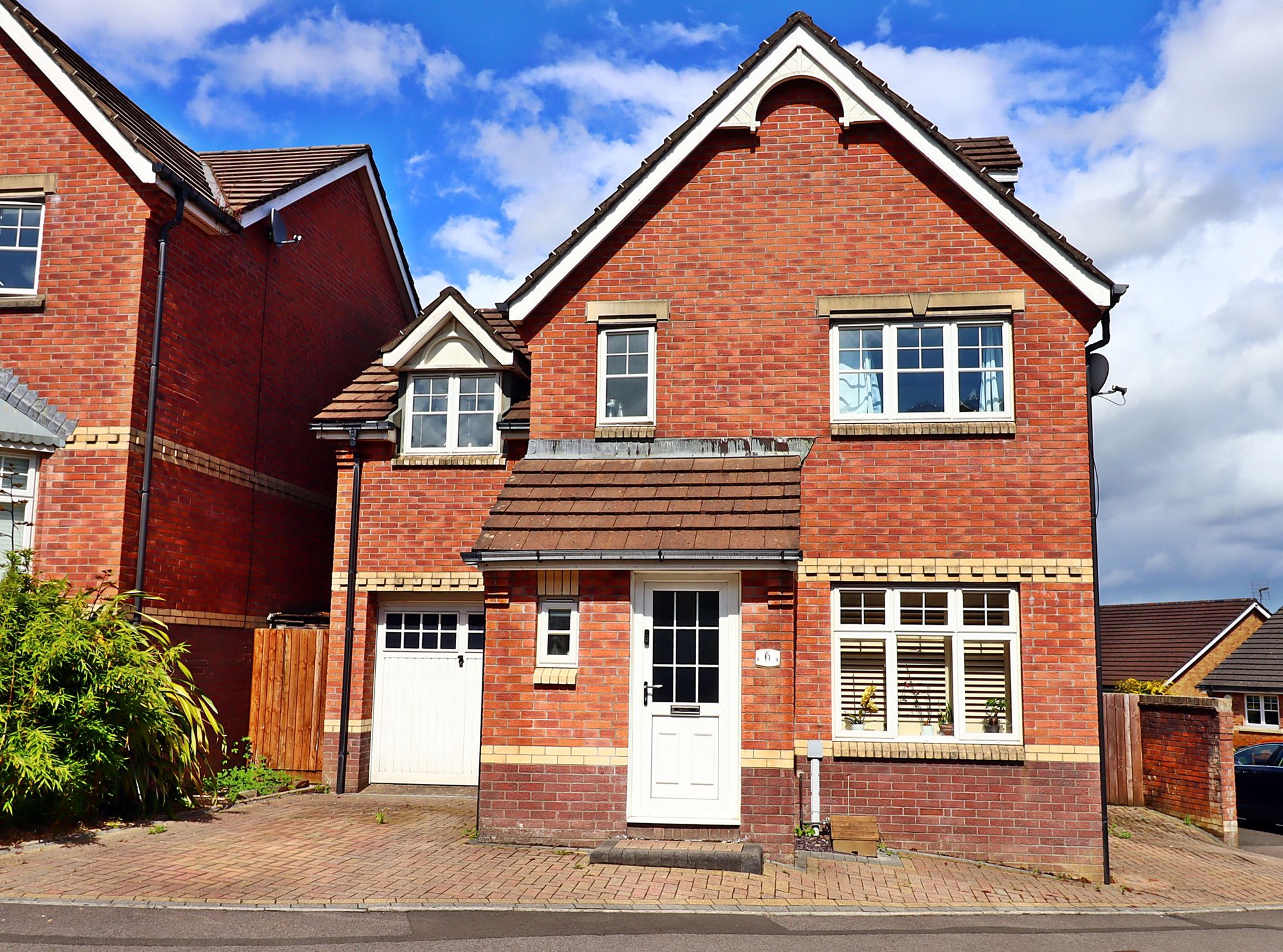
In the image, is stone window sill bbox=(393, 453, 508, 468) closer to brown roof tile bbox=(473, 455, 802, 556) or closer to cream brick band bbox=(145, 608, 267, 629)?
brown roof tile bbox=(473, 455, 802, 556)

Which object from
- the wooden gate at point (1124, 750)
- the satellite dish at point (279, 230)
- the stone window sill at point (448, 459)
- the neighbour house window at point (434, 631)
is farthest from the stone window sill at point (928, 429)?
the satellite dish at point (279, 230)

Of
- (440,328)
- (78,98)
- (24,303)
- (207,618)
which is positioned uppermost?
(78,98)

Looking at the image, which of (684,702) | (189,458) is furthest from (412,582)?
(684,702)

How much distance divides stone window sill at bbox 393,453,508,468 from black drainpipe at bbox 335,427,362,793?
1.93 ft

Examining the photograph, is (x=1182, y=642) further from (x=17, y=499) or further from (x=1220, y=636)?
(x=17, y=499)

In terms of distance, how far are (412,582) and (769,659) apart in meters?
5.96

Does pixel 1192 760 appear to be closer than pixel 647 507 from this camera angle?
No

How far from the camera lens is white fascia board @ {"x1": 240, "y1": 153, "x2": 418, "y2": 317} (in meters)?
15.7

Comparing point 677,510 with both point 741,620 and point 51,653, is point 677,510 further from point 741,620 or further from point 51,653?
point 51,653

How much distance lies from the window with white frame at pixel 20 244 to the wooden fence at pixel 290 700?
18.3ft

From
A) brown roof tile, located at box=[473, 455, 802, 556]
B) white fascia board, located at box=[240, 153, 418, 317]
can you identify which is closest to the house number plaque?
brown roof tile, located at box=[473, 455, 802, 556]

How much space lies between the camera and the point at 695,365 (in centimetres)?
Answer: 1282

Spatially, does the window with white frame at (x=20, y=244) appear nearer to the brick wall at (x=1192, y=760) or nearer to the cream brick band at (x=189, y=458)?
the cream brick band at (x=189, y=458)

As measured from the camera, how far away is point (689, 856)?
33.3 ft
